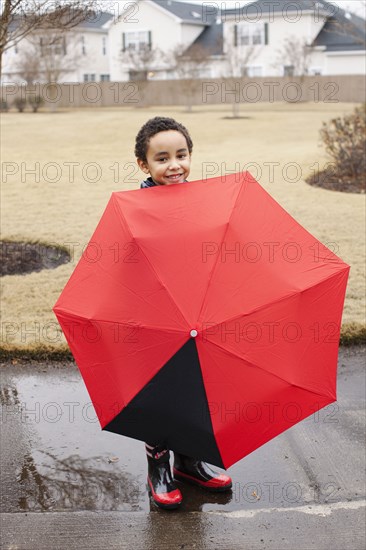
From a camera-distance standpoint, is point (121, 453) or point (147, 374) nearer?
point (147, 374)

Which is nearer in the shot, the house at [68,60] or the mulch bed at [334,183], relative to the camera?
the mulch bed at [334,183]

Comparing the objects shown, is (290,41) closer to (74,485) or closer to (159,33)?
(159,33)

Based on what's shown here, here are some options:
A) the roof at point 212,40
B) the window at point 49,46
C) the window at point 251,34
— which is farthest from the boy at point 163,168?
the roof at point 212,40

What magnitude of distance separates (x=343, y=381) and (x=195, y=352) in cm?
261

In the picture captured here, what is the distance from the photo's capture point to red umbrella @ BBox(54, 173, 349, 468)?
282 centimetres

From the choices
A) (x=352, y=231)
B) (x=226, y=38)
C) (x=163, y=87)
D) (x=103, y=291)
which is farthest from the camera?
(x=226, y=38)

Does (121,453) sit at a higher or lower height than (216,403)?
lower

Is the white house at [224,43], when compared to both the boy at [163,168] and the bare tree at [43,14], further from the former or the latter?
the boy at [163,168]

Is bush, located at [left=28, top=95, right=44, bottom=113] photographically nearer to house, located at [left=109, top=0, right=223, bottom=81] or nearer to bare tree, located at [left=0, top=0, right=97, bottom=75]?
house, located at [left=109, top=0, right=223, bottom=81]

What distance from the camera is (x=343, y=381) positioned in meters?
5.06

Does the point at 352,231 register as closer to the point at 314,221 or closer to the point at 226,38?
the point at 314,221

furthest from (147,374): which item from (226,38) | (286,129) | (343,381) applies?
(226,38)

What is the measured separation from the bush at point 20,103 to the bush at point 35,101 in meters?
0.39

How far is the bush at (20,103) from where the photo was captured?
4244cm
